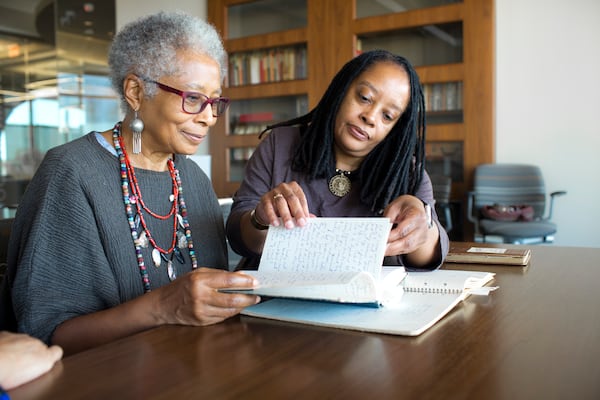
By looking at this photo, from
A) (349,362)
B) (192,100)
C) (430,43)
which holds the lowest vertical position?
(349,362)

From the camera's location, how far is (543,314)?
3.37 feet

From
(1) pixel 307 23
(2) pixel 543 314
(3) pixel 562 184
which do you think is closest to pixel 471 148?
(3) pixel 562 184

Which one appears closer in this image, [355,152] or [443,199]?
[355,152]

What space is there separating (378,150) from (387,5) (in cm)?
370

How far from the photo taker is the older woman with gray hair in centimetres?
99

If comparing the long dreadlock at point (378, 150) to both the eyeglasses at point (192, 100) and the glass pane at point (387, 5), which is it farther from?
the glass pane at point (387, 5)

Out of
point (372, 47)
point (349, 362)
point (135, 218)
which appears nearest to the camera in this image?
point (349, 362)

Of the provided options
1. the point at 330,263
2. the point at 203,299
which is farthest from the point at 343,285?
the point at 203,299

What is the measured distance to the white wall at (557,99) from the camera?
14.1ft

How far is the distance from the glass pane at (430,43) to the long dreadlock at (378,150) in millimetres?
3262

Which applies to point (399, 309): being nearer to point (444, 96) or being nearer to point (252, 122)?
point (444, 96)

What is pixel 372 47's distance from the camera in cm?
519

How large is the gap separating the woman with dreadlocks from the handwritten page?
1.30 ft

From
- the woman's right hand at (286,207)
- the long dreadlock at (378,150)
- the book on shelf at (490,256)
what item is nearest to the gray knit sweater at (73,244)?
the woman's right hand at (286,207)
